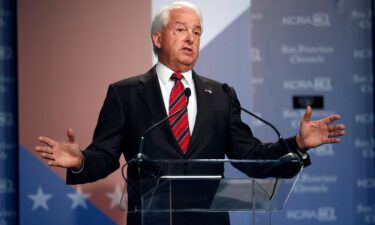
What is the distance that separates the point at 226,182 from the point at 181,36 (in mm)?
1189

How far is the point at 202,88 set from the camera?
323cm

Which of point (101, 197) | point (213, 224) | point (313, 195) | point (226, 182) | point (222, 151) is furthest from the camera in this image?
point (313, 195)

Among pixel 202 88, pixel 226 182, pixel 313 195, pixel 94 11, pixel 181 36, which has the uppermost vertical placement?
pixel 94 11

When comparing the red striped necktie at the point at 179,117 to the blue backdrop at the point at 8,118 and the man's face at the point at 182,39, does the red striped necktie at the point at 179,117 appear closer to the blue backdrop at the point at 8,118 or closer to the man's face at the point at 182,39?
the man's face at the point at 182,39

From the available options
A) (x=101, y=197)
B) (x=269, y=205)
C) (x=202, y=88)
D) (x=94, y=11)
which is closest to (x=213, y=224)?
(x=269, y=205)

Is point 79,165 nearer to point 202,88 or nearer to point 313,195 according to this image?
point 202,88

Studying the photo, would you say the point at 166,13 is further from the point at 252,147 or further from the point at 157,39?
the point at 252,147

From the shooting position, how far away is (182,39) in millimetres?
3234

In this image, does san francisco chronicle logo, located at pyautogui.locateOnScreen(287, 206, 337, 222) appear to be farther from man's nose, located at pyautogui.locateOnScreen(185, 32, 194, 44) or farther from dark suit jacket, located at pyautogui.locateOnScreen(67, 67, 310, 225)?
man's nose, located at pyautogui.locateOnScreen(185, 32, 194, 44)

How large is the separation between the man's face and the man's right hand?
79cm

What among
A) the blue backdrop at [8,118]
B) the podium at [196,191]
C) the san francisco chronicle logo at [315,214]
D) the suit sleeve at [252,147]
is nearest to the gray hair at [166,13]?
the suit sleeve at [252,147]

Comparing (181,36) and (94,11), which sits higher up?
(94,11)

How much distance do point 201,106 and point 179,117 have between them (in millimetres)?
123

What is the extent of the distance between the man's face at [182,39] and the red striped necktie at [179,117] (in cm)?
7
